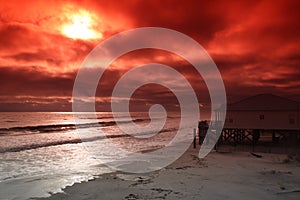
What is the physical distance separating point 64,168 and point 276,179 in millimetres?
17044

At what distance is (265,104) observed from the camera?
36250 millimetres

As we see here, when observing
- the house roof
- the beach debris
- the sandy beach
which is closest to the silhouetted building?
the house roof

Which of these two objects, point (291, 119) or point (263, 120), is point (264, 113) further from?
point (291, 119)

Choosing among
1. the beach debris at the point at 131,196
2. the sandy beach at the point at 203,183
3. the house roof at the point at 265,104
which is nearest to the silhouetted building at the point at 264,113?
the house roof at the point at 265,104

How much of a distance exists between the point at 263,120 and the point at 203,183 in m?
20.8

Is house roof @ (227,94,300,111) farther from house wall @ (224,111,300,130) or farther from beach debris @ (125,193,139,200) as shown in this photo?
beach debris @ (125,193,139,200)

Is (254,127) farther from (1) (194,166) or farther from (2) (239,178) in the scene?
(2) (239,178)

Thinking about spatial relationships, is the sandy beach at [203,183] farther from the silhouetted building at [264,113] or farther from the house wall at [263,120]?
the silhouetted building at [264,113]

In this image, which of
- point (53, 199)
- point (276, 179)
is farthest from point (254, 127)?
point (53, 199)

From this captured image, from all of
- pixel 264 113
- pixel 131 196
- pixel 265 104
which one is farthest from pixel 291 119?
pixel 131 196

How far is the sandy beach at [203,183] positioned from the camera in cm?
1599

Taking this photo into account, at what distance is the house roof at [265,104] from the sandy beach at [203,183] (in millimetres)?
→ 9983

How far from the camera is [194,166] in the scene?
25.0 metres

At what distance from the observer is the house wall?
34938mm
